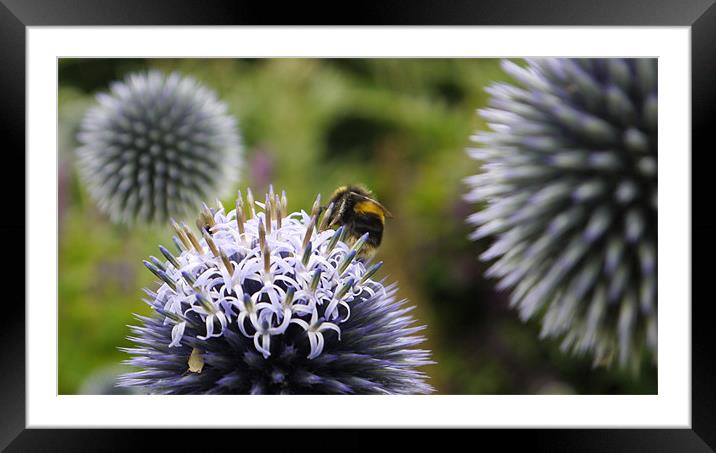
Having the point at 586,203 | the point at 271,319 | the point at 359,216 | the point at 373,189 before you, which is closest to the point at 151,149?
the point at 373,189

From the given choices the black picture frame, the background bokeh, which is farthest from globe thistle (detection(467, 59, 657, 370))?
the background bokeh

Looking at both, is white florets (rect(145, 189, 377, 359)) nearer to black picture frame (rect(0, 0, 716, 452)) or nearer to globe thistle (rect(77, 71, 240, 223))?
black picture frame (rect(0, 0, 716, 452))

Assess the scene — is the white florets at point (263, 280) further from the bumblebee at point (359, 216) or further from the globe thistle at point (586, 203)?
the globe thistle at point (586, 203)

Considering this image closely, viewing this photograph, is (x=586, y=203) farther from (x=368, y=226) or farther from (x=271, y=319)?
(x=271, y=319)

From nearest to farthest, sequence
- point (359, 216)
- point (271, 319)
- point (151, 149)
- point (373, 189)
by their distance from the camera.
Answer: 1. point (271, 319)
2. point (359, 216)
3. point (151, 149)
4. point (373, 189)

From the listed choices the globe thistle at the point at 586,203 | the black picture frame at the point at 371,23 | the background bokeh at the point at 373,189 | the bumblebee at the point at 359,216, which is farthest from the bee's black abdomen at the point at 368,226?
the background bokeh at the point at 373,189
